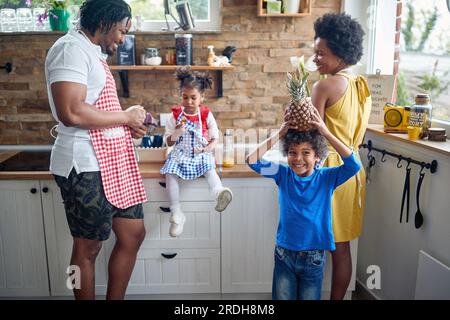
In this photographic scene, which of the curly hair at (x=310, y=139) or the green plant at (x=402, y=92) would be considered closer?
the curly hair at (x=310, y=139)

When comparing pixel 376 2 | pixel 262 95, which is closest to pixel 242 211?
pixel 262 95

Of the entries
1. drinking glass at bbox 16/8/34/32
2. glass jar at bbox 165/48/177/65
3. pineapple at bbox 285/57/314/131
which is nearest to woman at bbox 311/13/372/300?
pineapple at bbox 285/57/314/131

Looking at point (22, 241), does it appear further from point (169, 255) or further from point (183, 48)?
point (183, 48)

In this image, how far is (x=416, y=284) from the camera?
1.83 meters

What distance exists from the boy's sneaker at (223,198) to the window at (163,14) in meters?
1.07

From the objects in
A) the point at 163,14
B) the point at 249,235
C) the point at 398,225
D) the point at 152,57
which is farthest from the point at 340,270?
the point at 163,14

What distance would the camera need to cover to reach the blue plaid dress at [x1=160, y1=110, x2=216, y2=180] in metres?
2.01

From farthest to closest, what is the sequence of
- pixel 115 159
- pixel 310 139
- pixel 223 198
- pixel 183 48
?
pixel 183 48 → pixel 223 198 → pixel 115 159 → pixel 310 139

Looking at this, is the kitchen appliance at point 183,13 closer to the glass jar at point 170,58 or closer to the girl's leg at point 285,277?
the glass jar at point 170,58

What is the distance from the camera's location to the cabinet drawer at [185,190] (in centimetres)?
207

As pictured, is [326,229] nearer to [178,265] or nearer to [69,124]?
[178,265]

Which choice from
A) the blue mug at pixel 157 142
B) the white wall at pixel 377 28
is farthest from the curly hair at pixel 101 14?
the white wall at pixel 377 28

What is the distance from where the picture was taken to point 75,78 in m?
1.44

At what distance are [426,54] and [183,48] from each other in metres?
1.25
